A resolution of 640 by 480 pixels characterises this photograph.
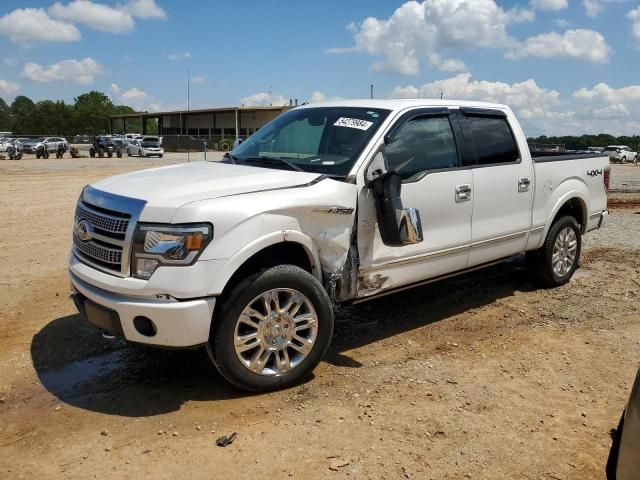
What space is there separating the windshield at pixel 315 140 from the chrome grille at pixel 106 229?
4.30ft

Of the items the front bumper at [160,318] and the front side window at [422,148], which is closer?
the front bumper at [160,318]

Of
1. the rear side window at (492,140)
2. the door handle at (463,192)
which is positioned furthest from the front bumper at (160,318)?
the rear side window at (492,140)

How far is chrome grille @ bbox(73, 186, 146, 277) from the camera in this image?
349cm

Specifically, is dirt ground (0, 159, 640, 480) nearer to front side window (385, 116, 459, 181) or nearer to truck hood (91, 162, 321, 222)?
truck hood (91, 162, 321, 222)

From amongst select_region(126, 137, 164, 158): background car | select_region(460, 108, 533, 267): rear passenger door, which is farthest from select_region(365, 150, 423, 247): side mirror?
select_region(126, 137, 164, 158): background car

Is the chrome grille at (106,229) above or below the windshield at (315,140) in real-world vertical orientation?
below

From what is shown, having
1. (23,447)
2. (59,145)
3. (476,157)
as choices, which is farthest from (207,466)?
(59,145)

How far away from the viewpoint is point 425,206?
4.59 metres

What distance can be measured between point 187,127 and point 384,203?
7850 centimetres

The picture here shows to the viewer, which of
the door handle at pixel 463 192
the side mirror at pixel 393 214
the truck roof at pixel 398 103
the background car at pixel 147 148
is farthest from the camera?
the background car at pixel 147 148

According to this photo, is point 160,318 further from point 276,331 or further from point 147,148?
point 147,148

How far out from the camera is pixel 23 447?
10.6ft

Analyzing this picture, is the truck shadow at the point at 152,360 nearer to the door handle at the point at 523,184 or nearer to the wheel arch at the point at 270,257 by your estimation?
the wheel arch at the point at 270,257

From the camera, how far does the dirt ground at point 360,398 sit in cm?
311
